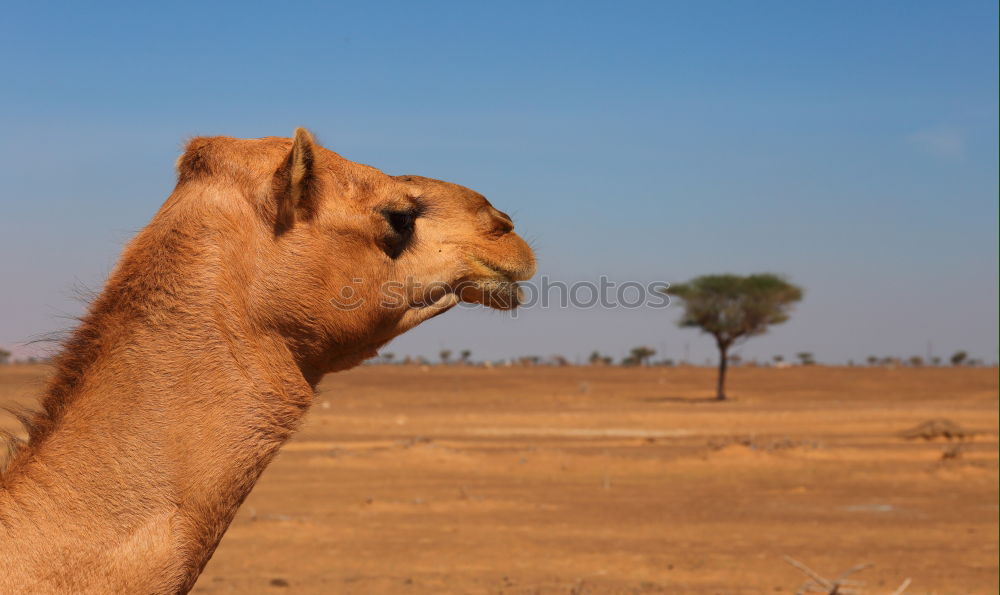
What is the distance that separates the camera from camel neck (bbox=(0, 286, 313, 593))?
97.5 inches

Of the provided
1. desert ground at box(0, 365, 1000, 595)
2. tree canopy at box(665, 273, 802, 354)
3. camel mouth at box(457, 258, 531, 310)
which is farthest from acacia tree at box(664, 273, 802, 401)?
camel mouth at box(457, 258, 531, 310)

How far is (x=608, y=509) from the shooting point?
58.3ft

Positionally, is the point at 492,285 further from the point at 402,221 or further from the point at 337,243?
the point at 337,243

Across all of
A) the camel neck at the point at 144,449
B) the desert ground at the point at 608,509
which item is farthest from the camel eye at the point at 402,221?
the desert ground at the point at 608,509

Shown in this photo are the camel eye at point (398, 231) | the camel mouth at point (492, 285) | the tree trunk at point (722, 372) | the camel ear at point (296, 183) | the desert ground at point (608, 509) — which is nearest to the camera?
the camel ear at point (296, 183)

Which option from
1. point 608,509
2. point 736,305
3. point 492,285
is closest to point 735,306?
point 736,305

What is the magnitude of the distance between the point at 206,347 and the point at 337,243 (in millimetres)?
468

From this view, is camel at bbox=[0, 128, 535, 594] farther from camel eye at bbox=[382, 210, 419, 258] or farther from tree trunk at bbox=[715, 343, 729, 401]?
tree trunk at bbox=[715, 343, 729, 401]

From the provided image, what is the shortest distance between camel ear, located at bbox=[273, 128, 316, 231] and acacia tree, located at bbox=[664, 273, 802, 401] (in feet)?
199

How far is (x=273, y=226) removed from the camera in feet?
9.26

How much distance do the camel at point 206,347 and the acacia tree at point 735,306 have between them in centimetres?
6059

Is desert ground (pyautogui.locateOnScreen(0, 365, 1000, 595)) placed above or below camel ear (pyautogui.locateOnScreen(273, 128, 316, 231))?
below

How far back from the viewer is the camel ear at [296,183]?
9.11 ft

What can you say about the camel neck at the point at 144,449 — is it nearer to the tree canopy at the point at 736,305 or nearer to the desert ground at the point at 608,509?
the desert ground at the point at 608,509
